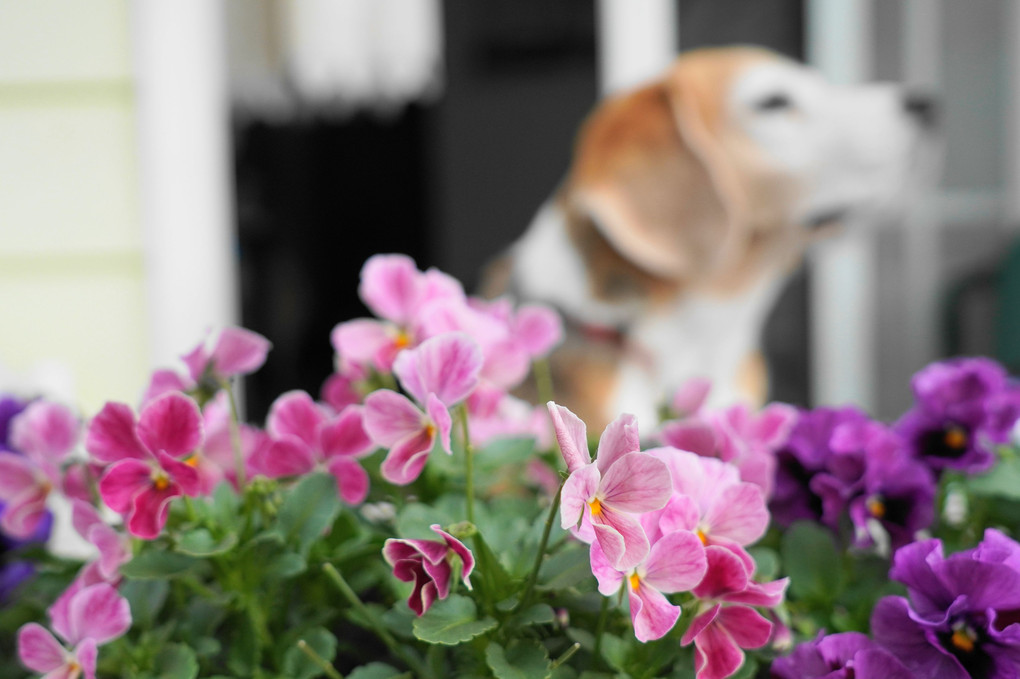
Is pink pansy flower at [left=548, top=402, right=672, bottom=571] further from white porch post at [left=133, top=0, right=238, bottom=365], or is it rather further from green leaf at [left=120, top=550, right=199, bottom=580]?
white porch post at [left=133, top=0, right=238, bottom=365]

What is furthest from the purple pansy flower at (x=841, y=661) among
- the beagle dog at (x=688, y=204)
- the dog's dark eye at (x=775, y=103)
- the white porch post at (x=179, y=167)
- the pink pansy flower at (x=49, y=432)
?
the dog's dark eye at (x=775, y=103)

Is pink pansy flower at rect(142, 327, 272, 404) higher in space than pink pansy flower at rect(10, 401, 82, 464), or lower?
higher

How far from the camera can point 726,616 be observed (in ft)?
0.69

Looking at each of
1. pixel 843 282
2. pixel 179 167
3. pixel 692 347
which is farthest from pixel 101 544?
pixel 843 282

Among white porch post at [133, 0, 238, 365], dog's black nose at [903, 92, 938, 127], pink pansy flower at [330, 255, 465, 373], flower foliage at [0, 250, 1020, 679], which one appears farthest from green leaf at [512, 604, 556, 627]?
dog's black nose at [903, 92, 938, 127]

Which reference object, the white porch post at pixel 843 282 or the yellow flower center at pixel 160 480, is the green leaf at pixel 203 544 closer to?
the yellow flower center at pixel 160 480

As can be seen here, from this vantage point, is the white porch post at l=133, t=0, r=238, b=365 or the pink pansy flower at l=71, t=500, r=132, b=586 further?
the white porch post at l=133, t=0, r=238, b=365

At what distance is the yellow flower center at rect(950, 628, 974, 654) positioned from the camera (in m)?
0.20

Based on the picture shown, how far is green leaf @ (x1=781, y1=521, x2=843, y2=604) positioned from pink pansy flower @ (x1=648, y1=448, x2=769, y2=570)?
56 mm

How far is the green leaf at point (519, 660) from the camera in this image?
7.6 inches

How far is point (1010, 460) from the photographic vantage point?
30 centimetres

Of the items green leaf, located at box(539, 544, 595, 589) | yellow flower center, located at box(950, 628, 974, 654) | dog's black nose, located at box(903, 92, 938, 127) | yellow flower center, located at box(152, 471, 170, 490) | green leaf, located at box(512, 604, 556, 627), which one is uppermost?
dog's black nose, located at box(903, 92, 938, 127)

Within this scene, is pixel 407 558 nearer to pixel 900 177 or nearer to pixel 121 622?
pixel 121 622

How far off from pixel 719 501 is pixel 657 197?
43.0 inches
